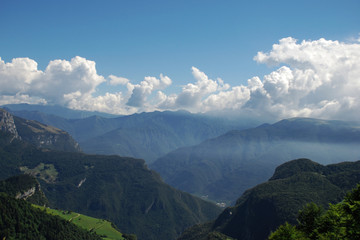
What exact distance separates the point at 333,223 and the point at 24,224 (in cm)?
17485

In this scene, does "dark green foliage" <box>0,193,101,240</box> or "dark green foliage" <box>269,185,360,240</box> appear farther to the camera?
"dark green foliage" <box>0,193,101,240</box>

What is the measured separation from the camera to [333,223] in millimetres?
74875

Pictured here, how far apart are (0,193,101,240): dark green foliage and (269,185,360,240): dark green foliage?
156 m

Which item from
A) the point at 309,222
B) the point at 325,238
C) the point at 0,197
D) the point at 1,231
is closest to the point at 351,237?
the point at 325,238

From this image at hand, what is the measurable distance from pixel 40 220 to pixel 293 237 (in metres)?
174

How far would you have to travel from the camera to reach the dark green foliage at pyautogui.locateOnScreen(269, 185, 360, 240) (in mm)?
64500

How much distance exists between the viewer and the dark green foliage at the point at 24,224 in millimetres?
175375

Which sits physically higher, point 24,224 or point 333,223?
point 333,223

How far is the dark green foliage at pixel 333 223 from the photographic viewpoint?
212ft

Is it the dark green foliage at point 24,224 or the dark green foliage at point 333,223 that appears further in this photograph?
the dark green foliage at point 24,224

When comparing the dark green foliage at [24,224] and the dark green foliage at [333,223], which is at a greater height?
the dark green foliage at [333,223]

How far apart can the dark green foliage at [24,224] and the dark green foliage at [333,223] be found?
156 metres

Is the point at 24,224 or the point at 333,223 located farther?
the point at 24,224

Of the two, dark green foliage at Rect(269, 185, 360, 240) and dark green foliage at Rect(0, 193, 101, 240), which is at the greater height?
dark green foliage at Rect(269, 185, 360, 240)
